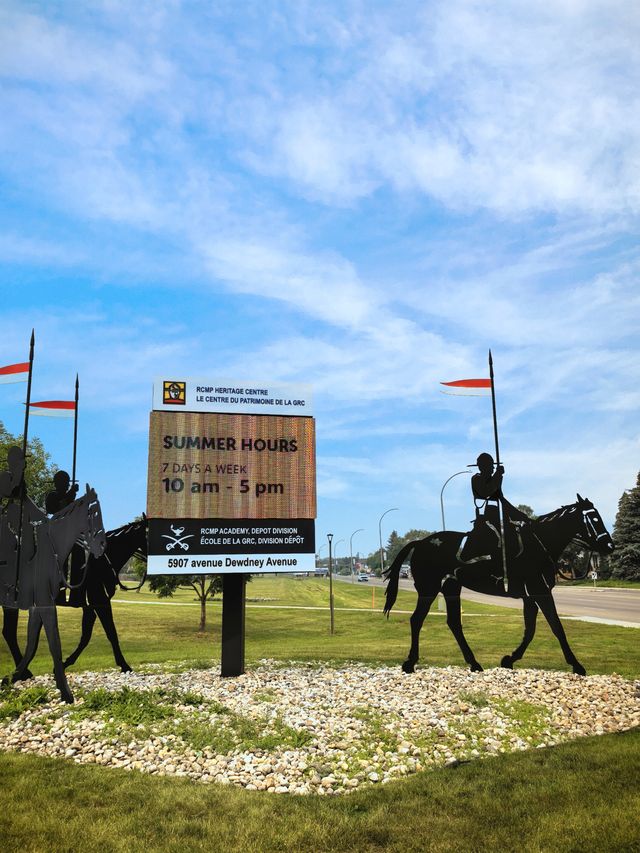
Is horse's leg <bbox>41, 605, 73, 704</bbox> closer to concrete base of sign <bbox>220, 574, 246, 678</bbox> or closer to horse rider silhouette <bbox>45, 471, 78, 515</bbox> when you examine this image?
horse rider silhouette <bbox>45, 471, 78, 515</bbox>

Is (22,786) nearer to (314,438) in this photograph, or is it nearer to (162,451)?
(162,451)

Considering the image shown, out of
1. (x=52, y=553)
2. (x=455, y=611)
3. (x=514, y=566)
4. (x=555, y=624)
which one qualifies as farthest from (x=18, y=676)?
(x=555, y=624)

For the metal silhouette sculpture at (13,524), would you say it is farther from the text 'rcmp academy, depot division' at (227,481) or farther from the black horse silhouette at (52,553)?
the text 'rcmp academy, depot division' at (227,481)

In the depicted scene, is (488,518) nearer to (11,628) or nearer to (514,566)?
(514,566)

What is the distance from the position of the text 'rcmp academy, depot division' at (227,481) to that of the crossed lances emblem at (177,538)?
22mm

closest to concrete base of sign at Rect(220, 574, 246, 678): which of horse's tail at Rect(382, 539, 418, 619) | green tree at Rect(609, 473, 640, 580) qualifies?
horse's tail at Rect(382, 539, 418, 619)

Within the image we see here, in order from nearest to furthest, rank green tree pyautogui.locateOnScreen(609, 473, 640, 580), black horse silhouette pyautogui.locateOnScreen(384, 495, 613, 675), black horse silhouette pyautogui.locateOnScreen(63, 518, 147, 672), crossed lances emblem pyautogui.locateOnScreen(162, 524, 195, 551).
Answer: crossed lances emblem pyautogui.locateOnScreen(162, 524, 195, 551), black horse silhouette pyautogui.locateOnScreen(384, 495, 613, 675), black horse silhouette pyautogui.locateOnScreen(63, 518, 147, 672), green tree pyautogui.locateOnScreen(609, 473, 640, 580)

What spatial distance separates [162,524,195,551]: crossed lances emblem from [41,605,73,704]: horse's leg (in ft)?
8.63

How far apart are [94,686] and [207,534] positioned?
4.05m

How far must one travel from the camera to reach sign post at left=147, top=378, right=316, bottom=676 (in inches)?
543

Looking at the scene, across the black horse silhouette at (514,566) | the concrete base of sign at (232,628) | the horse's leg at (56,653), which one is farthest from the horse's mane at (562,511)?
the horse's leg at (56,653)

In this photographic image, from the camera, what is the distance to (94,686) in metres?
13.7

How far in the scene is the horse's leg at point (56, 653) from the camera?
12.2 meters

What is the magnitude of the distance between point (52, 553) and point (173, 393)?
4.28 m
